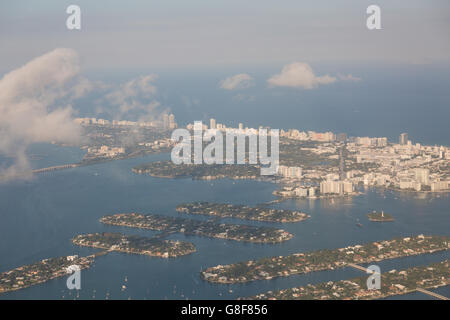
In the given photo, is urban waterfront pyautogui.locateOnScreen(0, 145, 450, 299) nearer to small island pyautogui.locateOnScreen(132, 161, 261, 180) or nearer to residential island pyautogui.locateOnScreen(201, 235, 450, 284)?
residential island pyautogui.locateOnScreen(201, 235, 450, 284)

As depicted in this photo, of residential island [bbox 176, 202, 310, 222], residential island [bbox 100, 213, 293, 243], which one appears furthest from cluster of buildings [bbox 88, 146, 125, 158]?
residential island [bbox 100, 213, 293, 243]

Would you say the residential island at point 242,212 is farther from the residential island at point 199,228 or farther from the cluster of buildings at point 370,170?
the cluster of buildings at point 370,170

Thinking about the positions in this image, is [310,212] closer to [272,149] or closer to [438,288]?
[438,288]

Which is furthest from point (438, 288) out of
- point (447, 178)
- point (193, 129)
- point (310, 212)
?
point (193, 129)

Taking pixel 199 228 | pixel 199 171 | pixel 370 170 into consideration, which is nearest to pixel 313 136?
pixel 370 170

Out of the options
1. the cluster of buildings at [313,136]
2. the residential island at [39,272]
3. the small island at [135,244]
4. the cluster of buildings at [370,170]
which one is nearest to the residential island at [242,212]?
the cluster of buildings at [370,170]
